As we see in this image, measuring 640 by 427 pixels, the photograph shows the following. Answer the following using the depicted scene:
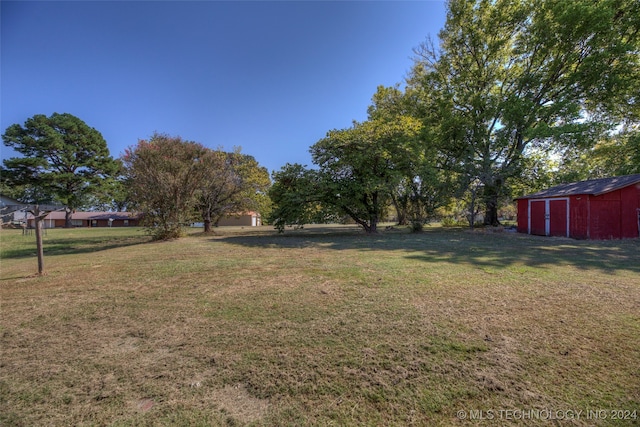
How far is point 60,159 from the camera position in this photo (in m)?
35.7

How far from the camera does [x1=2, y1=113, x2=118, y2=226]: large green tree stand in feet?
111

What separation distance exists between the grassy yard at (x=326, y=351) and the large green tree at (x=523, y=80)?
45.4 feet

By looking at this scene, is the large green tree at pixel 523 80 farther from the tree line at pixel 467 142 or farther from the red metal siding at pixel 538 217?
the red metal siding at pixel 538 217

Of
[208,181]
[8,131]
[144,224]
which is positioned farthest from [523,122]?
[8,131]

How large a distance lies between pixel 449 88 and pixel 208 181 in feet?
59.3

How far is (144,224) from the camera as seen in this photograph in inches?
521

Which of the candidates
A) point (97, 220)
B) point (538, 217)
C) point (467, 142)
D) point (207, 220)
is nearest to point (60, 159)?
point (97, 220)

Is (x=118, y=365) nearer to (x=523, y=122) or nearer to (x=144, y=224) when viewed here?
(x=144, y=224)

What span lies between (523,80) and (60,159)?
50.4 m

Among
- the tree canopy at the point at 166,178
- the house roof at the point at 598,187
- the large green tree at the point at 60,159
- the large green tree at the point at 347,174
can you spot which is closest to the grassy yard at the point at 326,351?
the tree canopy at the point at 166,178

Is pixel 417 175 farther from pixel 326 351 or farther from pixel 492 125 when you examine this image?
A: pixel 326 351

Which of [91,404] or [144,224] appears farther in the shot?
[144,224]

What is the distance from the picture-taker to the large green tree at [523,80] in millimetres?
15445

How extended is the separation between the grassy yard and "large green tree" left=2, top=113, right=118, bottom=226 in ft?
131
